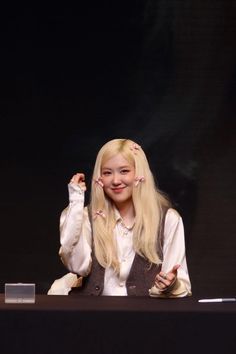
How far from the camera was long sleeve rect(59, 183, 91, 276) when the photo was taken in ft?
11.4

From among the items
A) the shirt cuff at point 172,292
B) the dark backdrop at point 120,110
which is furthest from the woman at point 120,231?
the dark backdrop at point 120,110

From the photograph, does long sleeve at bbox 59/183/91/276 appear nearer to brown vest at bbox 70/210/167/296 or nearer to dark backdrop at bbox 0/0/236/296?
brown vest at bbox 70/210/167/296

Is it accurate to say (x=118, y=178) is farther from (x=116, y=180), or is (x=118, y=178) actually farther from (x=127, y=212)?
(x=127, y=212)

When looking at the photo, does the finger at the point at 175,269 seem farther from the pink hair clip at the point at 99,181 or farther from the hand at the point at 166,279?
the pink hair clip at the point at 99,181

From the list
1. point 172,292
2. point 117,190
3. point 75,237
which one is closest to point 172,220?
point 117,190

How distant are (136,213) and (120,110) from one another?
1723 millimetres

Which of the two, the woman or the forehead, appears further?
the forehead

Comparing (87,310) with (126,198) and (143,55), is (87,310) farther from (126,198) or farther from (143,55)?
(143,55)

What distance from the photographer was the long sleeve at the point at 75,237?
3.46 meters

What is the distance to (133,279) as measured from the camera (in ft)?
11.5

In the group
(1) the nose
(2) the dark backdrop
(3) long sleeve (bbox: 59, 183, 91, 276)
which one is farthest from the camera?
(2) the dark backdrop

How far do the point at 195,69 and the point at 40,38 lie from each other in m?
0.80

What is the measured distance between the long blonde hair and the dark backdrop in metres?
1.57

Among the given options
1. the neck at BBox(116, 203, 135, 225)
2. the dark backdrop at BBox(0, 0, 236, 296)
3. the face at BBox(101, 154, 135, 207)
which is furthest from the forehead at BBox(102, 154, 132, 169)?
the dark backdrop at BBox(0, 0, 236, 296)
